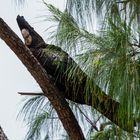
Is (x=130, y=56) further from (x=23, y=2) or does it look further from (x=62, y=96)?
(x=23, y=2)

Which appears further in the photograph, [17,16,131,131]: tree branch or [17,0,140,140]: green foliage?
[17,16,131,131]: tree branch

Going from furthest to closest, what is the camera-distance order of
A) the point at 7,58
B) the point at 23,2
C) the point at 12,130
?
the point at 7,58 < the point at 12,130 < the point at 23,2

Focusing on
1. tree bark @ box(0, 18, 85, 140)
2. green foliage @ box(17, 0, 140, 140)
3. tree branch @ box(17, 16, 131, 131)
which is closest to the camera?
green foliage @ box(17, 0, 140, 140)

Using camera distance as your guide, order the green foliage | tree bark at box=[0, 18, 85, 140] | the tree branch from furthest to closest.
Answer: tree bark at box=[0, 18, 85, 140] → the tree branch → the green foliage

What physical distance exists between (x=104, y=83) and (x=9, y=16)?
759 mm

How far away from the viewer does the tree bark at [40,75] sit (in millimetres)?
1298

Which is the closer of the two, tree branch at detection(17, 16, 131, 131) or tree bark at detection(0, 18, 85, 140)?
tree branch at detection(17, 16, 131, 131)

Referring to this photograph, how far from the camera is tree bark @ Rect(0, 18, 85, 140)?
130cm

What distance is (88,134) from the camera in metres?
1.48

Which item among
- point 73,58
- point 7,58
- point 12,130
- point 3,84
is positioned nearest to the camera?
point 73,58

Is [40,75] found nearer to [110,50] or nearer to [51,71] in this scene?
[51,71]

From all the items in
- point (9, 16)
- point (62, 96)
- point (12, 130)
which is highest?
point (9, 16)

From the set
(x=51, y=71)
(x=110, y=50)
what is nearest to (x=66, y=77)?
(x=51, y=71)

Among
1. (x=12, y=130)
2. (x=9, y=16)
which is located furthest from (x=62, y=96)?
(x=12, y=130)
